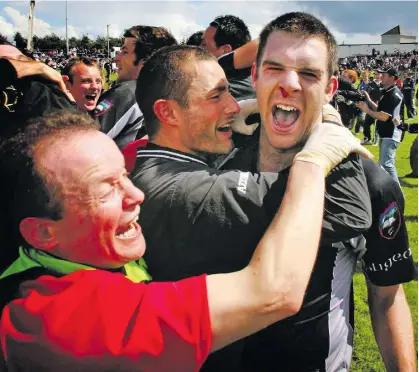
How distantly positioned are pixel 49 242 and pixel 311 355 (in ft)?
3.03

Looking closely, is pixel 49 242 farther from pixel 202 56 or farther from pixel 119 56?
pixel 119 56

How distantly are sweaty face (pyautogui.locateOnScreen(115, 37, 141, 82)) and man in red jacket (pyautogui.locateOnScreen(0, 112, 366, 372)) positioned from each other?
0.96 metres

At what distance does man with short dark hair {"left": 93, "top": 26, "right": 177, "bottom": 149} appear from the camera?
2.05 metres

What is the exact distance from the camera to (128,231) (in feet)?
4.52

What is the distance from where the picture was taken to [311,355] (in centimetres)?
154

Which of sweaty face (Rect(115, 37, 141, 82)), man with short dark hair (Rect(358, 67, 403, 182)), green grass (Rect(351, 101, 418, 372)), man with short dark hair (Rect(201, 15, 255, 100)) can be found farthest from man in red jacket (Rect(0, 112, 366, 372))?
man with short dark hair (Rect(358, 67, 403, 182))

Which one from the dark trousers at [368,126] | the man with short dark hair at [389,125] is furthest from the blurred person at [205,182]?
the dark trousers at [368,126]

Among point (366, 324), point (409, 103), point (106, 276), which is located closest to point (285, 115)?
point (106, 276)

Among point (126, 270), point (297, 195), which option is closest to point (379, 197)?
point (297, 195)

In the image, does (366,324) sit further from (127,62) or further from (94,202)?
(94,202)

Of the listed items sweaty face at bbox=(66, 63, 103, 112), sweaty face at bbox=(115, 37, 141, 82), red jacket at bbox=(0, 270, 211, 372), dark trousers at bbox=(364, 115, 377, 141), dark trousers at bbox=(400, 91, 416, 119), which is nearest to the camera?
red jacket at bbox=(0, 270, 211, 372)

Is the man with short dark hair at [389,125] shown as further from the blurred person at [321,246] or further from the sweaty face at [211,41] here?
the blurred person at [321,246]

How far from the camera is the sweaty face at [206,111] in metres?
1.55

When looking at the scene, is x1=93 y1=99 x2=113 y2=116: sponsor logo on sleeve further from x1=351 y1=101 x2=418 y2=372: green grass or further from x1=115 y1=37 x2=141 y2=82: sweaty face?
x1=351 y1=101 x2=418 y2=372: green grass
